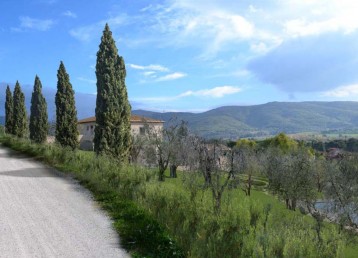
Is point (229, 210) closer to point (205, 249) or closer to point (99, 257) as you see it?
point (205, 249)

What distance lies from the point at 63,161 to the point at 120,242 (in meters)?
19.3

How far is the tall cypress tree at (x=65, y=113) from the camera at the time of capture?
121ft

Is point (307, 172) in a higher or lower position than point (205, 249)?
A: lower

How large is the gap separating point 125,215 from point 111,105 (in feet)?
54.0

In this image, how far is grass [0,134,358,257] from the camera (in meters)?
7.22

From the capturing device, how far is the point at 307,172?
5703cm

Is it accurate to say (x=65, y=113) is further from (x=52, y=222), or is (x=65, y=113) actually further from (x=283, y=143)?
(x=283, y=143)

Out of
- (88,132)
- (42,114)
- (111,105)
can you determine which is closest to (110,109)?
(111,105)

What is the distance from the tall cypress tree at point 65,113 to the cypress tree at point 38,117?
41.9ft

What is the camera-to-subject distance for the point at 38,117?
4997 cm

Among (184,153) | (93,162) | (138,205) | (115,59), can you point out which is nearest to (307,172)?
(184,153)

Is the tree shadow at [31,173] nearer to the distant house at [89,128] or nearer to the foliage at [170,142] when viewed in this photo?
the foliage at [170,142]

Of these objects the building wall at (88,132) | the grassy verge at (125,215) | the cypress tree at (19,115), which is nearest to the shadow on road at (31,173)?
the grassy verge at (125,215)

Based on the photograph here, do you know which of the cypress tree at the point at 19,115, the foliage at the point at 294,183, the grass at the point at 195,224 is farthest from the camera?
the cypress tree at the point at 19,115
